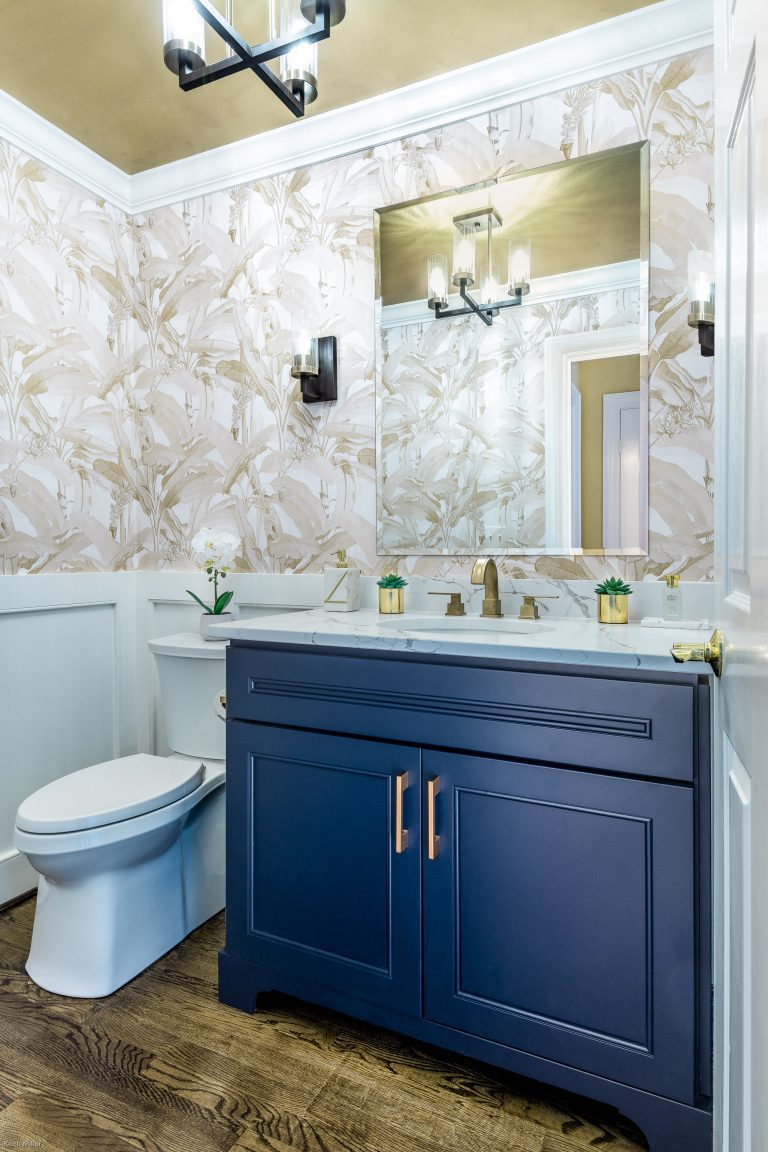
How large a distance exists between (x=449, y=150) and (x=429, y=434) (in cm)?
83

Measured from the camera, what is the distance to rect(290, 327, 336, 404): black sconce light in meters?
2.12

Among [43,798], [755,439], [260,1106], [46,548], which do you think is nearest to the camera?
[755,439]

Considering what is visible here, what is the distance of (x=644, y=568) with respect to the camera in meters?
1.77

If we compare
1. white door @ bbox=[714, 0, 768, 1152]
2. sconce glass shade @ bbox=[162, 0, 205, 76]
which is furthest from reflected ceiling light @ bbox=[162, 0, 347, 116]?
white door @ bbox=[714, 0, 768, 1152]

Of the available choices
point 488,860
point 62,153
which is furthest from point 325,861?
point 62,153

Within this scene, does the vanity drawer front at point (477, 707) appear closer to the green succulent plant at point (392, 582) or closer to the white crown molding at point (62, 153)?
the green succulent plant at point (392, 582)

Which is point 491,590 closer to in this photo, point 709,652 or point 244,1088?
point 709,652

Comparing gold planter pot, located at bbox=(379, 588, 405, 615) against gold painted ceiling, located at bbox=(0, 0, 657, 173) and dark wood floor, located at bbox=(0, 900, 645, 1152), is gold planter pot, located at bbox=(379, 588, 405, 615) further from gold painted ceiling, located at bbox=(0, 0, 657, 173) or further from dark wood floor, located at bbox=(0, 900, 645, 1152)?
gold painted ceiling, located at bbox=(0, 0, 657, 173)

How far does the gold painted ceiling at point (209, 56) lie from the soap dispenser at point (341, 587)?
4.52ft

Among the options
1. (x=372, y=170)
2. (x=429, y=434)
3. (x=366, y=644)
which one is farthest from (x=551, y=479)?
(x=372, y=170)

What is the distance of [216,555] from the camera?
2219 mm

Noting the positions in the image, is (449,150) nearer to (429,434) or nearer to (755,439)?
(429,434)

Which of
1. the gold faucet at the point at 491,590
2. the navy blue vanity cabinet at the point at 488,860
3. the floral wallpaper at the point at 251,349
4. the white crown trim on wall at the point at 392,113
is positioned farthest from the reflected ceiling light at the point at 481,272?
the navy blue vanity cabinet at the point at 488,860

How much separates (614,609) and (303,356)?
120cm
